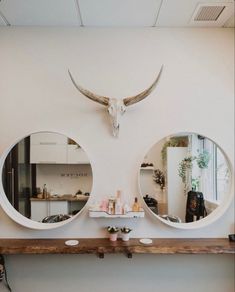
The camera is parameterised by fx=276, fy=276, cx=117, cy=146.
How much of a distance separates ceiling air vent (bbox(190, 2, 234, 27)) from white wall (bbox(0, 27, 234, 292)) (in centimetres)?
9

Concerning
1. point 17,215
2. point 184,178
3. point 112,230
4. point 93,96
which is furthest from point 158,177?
point 17,215

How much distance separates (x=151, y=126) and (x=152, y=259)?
3.43ft

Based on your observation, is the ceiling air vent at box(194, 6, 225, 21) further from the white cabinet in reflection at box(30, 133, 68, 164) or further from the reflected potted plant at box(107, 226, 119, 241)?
the reflected potted plant at box(107, 226, 119, 241)

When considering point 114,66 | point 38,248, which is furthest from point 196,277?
point 114,66

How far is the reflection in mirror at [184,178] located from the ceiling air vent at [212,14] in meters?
0.89

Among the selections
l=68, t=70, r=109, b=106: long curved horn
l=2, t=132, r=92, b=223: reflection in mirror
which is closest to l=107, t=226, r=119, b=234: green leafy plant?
l=2, t=132, r=92, b=223: reflection in mirror

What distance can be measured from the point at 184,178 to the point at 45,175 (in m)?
1.10

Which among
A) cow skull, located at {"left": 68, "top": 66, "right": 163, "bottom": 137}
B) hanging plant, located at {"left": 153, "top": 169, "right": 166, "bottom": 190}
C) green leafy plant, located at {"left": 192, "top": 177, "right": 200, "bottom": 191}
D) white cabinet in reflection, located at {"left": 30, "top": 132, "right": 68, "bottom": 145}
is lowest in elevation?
green leafy plant, located at {"left": 192, "top": 177, "right": 200, "bottom": 191}

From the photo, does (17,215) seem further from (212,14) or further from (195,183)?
(212,14)

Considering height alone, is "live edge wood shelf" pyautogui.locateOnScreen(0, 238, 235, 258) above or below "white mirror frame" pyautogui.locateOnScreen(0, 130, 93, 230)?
below

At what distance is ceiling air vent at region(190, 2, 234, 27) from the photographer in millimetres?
1979

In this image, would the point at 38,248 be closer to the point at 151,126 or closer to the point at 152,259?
the point at 152,259

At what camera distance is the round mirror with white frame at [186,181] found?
2.16 metres

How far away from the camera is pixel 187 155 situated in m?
2.21
